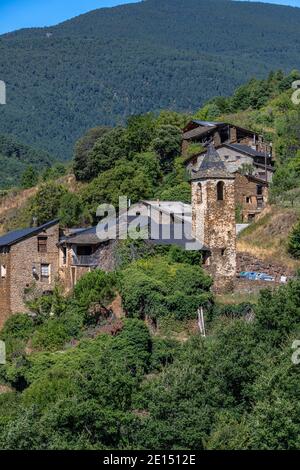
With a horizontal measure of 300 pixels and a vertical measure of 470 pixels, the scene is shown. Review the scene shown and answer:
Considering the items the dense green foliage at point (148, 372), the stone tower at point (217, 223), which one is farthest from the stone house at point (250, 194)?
the dense green foliage at point (148, 372)

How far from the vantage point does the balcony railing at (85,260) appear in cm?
4262

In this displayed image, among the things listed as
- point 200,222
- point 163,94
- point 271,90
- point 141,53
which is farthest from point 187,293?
point 141,53

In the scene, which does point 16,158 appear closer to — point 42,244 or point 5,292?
point 42,244

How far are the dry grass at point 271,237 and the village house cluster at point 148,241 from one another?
224 cm

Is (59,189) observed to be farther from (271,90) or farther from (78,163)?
(271,90)

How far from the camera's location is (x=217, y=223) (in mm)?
40750

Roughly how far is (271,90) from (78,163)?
19452mm

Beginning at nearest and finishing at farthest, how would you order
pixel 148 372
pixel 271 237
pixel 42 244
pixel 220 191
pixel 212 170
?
pixel 148 372, pixel 212 170, pixel 220 191, pixel 42 244, pixel 271 237

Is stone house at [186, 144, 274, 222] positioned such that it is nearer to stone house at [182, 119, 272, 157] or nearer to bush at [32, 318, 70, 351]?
stone house at [182, 119, 272, 157]

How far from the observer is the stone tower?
133ft

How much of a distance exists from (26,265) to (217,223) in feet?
26.7

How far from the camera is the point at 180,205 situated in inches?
1919

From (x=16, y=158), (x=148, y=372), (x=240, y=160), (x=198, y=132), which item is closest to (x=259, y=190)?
(x=240, y=160)

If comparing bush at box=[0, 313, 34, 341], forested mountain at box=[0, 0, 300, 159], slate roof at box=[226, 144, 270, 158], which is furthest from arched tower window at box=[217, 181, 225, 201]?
forested mountain at box=[0, 0, 300, 159]
